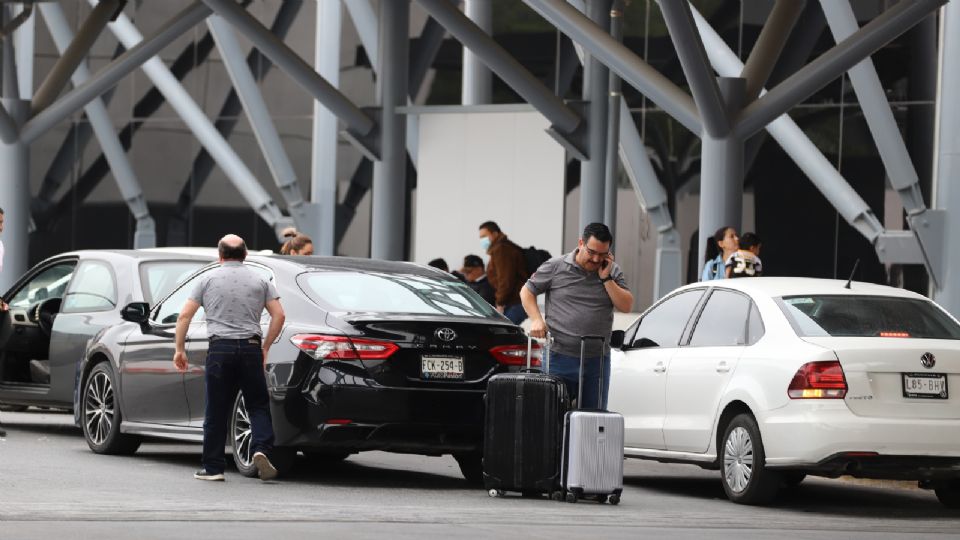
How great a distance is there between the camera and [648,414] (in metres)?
14.2

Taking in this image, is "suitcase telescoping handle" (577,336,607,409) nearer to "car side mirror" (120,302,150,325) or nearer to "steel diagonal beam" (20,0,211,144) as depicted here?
"car side mirror" (120,302,150,325)

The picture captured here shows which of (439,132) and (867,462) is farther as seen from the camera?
(439,132)

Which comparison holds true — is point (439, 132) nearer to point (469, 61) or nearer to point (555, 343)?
point (469, 61)

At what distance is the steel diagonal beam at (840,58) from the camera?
1853 cm

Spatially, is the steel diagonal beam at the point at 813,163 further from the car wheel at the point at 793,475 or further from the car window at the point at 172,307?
the car window at the point at 172,307

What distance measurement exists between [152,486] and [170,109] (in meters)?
26.8

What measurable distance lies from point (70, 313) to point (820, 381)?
6941 mm

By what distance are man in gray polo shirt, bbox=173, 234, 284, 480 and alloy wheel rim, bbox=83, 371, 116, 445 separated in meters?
1.95

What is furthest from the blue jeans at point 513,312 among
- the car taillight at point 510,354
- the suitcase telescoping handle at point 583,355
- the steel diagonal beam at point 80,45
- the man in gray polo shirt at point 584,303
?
the steel diagonal beam at point 80,45

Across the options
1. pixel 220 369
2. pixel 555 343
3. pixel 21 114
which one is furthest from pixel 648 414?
pixel 21 114

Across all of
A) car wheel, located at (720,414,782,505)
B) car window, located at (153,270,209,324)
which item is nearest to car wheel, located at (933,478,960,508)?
car wheel, located at (720,414,782,505)

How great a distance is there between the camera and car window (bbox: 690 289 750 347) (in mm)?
13445

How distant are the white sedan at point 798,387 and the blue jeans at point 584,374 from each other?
710 millimetres

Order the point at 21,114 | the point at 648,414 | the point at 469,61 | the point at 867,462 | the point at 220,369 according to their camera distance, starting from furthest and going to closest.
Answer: the point at 469,61
the point at 21,114
the point at 648,414
the point at 220,369
the point at 867,462
